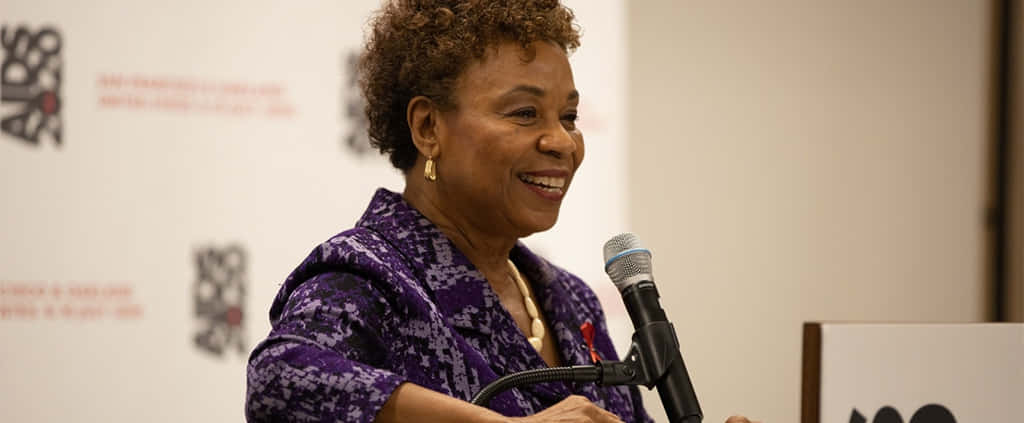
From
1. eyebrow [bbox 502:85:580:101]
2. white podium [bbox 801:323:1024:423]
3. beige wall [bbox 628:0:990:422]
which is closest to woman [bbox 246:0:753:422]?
eyebrow [bbox 502:85:580:101]

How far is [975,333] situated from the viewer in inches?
64.6

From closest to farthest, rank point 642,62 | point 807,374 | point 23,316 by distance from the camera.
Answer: point 807,374, point 23,316, point 642,62

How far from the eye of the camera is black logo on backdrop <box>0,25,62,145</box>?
90.7 inches

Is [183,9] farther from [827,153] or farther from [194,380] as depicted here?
[827,153]

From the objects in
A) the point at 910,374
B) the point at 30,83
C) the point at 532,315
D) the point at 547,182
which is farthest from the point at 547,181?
the point at 30,83

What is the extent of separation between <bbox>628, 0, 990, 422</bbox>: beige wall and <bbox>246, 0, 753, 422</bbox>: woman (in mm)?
2027

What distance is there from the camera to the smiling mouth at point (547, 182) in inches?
60.4

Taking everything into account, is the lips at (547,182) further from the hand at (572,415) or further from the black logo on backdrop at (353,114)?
the black logo on backdrop at (353,114)

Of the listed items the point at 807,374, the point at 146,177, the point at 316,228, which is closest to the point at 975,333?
the point at 807,374

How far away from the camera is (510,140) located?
59.1 inches

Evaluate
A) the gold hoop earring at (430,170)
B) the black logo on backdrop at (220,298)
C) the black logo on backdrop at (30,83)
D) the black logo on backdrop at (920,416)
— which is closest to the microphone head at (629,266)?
the gold hoop earring at (430,170)

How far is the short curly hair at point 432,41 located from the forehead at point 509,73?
0.5 inches

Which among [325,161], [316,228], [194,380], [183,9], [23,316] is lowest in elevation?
[194,380]

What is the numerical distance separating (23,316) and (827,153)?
2.76m
